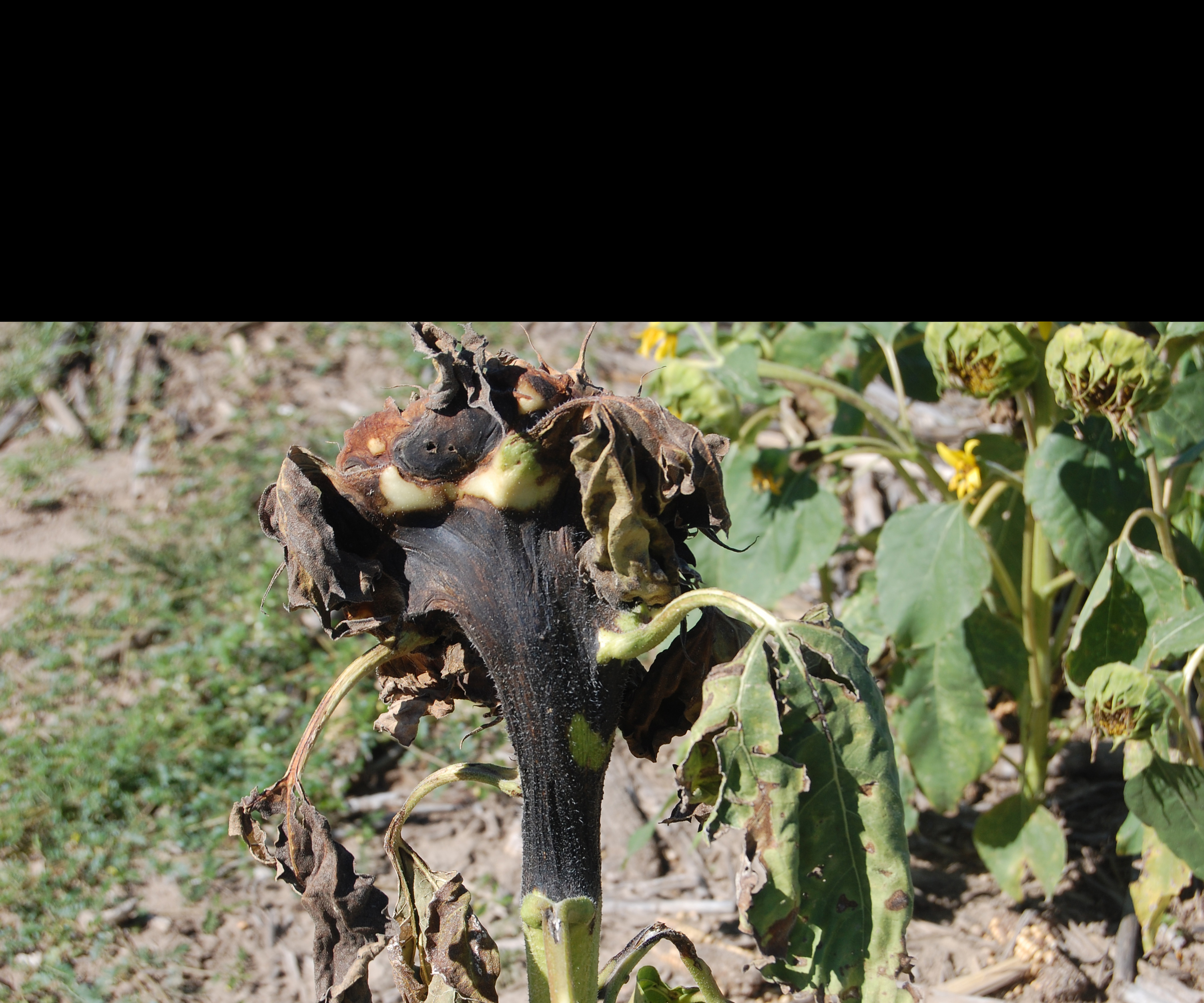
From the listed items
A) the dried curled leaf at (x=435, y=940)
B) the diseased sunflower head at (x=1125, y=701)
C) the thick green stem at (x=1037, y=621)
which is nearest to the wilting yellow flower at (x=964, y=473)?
the thick green stem at (x=1037, y=621)

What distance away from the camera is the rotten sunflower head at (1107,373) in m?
1.56

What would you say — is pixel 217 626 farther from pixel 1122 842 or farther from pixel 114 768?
pixel 1122 842

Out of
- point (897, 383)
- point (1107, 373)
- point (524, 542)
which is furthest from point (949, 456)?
point (524, 542)

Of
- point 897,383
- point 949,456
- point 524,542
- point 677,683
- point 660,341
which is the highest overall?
point 660,341

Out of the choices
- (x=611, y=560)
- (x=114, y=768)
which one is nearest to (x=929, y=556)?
(x=611, y=560)

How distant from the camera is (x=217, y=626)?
2.92m

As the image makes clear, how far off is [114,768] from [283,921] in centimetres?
61

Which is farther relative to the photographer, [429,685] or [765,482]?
[765,482]

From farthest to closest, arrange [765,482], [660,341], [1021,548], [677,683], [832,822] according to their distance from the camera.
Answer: [660,341]
[1021,548]
[765,482]
[677,683]
[832,822]

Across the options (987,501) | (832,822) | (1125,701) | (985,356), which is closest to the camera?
(832,822)

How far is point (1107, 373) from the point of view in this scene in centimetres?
158

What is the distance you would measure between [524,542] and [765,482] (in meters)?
1.20

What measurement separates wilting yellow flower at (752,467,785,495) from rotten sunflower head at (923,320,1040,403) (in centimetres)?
41

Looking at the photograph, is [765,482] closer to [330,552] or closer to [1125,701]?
[1125,701]
